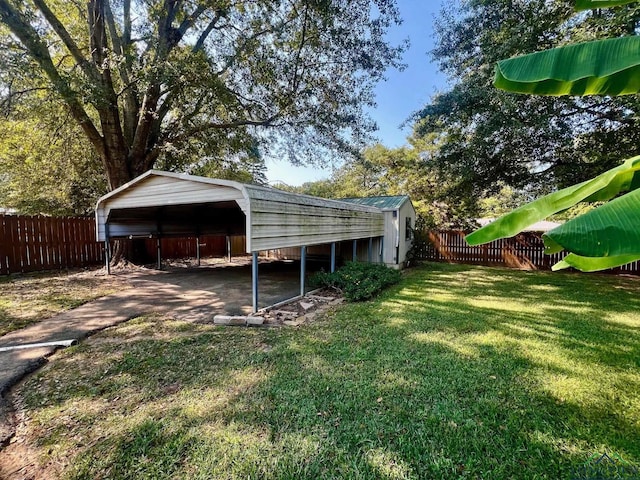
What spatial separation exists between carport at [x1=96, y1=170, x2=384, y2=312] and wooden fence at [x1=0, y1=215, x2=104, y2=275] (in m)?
1.95

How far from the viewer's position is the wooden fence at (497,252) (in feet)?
35.6

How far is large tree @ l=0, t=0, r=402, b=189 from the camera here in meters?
7.22

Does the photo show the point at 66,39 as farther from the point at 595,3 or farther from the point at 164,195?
the point at 595,3

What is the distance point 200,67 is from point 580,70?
8388mm

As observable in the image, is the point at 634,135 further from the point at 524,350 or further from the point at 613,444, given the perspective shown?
the point at 613,444

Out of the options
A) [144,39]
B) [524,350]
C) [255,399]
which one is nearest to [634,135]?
[524,350]

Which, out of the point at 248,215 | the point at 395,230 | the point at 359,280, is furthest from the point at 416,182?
the point at 248,215

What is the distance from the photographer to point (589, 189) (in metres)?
1.09

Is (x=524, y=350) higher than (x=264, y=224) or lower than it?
lower

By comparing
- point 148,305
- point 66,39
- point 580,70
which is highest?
point 66,39

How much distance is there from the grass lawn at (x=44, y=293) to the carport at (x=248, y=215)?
4.41ft

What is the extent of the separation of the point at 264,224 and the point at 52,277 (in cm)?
713

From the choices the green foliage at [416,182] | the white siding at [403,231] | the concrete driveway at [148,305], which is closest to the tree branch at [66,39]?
the concrete driveway at [148,305]

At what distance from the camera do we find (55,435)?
7.17ft
